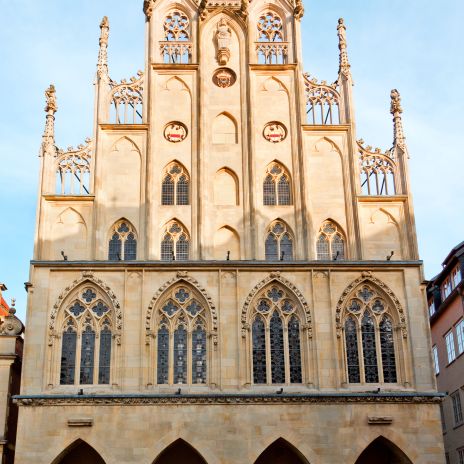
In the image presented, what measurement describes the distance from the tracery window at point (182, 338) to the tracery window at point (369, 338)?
469 centimetres

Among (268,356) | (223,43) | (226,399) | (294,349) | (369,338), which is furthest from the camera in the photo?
(223,43)

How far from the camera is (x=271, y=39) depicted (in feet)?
102

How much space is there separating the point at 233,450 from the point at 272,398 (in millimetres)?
1970

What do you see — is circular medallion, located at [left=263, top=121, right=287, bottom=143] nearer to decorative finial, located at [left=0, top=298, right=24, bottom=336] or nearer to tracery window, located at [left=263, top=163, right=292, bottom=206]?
tracery window, located at [left=263, top=163, right=292, bottom=206]

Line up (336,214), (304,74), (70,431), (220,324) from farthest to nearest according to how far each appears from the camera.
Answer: (304,74) < (336,214) < (220,324) < (70,431)

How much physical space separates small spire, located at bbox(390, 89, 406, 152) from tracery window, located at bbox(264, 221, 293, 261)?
5.14 m

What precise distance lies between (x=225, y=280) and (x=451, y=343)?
1155 cm

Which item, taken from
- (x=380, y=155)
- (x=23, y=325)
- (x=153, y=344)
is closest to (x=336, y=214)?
(x=380, y=155)

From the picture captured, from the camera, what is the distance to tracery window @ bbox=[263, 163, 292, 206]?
1119 inches

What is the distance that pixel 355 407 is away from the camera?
25609 millimetres

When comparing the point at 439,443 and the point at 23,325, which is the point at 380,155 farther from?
the point at 23,325

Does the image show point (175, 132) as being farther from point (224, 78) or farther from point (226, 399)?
point (226, 399)

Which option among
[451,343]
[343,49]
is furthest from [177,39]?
[451,343]

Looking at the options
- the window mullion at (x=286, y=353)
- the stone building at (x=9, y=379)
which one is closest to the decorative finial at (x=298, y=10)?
the window mullion at (x=286, y=353)
